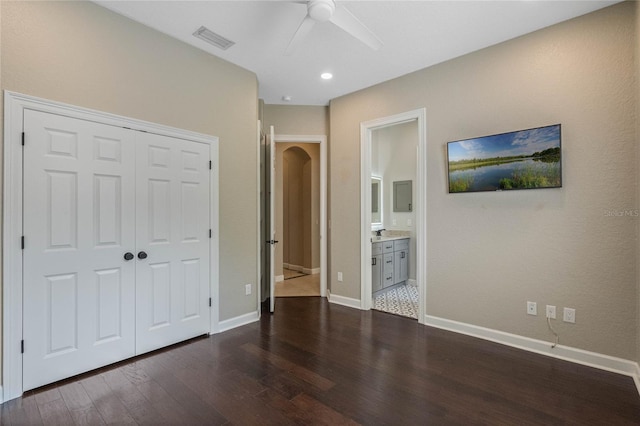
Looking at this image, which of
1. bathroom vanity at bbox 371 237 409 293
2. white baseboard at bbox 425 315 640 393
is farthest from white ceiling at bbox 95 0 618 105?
white baseboard at bbox 425 315 640 393

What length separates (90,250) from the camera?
2447 millimetres

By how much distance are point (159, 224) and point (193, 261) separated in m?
0.52

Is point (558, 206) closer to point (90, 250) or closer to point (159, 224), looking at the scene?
point (159, 224)

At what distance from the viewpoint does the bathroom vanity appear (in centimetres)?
457

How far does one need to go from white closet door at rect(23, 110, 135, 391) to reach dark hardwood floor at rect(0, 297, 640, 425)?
213mm

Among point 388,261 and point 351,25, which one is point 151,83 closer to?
point 351,25

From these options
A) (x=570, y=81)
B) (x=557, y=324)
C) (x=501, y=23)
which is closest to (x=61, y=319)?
(x=557, y=324)

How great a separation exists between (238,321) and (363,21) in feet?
11.1

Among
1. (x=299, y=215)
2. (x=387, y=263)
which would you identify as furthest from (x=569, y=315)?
(x=299, y=215)

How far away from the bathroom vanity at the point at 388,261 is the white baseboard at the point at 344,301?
1.40 feet

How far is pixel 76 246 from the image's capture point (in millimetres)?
2373

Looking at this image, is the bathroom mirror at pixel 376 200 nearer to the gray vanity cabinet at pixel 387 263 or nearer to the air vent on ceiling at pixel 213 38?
the gray vanity cabinet at pixel 387 263

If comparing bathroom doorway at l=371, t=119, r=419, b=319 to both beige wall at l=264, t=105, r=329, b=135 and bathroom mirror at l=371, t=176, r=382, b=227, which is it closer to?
bathroom mirror at l=371, t=176, r=382, b=227

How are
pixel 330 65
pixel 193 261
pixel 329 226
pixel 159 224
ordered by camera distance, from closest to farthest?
pixel 159 224 < pixel 193 261 < pixel 330 65 < pixel 329 226
